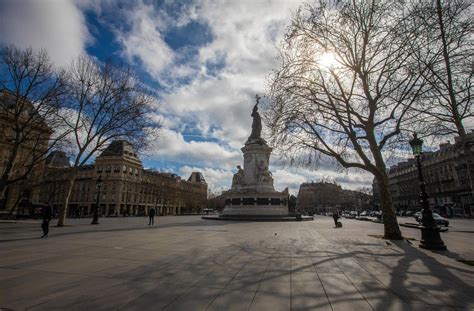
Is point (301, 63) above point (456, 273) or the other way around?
above

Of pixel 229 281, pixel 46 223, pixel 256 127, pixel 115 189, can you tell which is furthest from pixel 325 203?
pixel 229 281

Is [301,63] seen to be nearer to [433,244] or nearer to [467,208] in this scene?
[433,244]

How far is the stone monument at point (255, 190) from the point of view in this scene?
34281mm

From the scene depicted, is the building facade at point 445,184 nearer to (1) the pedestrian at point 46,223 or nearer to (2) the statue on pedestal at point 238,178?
(2) the statue on pedestal at point 238,178

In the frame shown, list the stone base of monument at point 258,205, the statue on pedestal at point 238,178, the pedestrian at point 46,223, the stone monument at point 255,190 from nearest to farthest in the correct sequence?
1. the pedestrian at point 46,223
2. the stone base of monument at point 258,205
3. the stone monument at point 255,190
4. the statue on pedestal at point 238,178

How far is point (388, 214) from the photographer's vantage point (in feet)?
46.6

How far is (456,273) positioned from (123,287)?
8.11 metres

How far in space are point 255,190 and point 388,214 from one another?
22.2 meters

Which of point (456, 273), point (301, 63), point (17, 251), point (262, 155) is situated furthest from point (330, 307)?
point (262, 155)

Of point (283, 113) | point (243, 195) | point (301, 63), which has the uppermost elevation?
point (301, 63)

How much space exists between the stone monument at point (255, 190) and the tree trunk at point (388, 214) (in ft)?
64.5

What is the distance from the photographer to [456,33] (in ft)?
34.7

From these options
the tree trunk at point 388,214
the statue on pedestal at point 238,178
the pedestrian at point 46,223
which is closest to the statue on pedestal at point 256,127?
the statue on pedestal at point 238,178

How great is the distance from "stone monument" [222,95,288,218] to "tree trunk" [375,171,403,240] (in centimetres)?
1967
